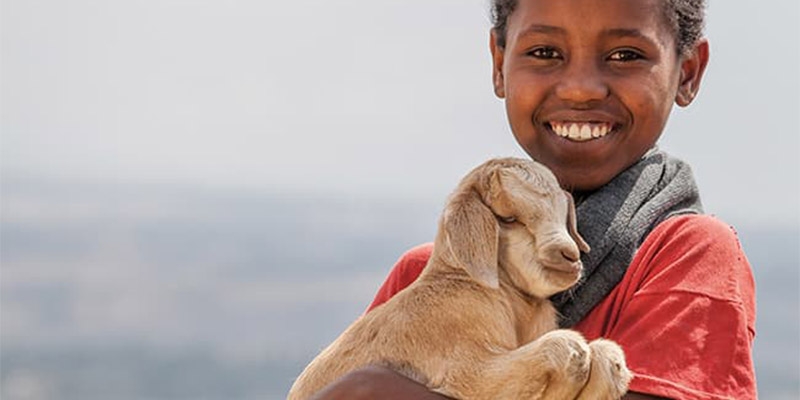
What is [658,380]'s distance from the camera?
2.86m

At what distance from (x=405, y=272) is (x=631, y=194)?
2.92 feet

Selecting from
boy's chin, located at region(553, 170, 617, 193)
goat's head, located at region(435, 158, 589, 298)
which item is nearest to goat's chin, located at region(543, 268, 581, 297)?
goat's head, located at region(435, 158, 589, 298)

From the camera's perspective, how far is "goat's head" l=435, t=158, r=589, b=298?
2.98 m

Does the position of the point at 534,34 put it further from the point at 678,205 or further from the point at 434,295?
the point at 434,295

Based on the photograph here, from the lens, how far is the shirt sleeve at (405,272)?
12.8 ft

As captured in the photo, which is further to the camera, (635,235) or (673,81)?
(673,81)

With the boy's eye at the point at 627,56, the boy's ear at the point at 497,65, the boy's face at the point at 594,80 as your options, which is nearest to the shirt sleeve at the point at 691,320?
the boy's face at the point at 594,80

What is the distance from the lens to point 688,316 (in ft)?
9.56

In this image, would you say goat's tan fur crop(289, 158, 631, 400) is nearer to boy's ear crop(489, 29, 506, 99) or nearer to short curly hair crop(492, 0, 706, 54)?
short curly hair crop(492, 0, 706, 54)

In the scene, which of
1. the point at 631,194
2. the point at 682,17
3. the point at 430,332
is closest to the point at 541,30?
the point at 682,17

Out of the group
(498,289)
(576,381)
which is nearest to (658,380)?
(576,381)

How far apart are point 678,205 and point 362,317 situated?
90cm

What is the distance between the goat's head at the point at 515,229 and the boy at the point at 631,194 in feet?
0.58

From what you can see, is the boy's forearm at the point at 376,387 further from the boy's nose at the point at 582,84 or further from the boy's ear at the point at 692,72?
the boy's ear at the point at 692,72
